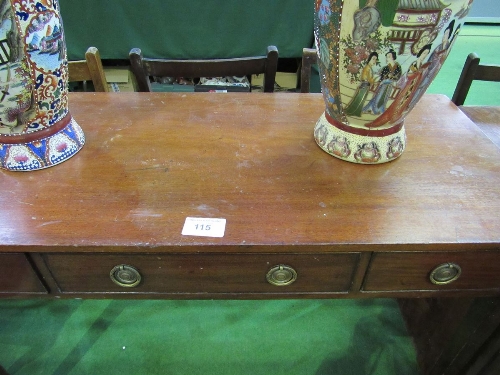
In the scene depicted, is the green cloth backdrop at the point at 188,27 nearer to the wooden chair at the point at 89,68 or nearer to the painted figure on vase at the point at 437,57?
the wooden chair at the point at 89,68

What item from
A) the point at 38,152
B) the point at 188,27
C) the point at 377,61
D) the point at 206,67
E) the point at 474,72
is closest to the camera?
the point at 377,61

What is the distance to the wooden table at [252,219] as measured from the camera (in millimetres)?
493

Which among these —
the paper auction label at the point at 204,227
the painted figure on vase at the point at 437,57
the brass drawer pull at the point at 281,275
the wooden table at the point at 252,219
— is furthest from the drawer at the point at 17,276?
the painted figure on vase at the point at 437,57

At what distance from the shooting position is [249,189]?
1.88ft

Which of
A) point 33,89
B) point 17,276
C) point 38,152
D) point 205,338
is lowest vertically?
point 205,338

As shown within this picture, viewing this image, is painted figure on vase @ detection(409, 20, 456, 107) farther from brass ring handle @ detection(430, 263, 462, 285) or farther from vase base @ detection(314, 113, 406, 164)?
brass ring handle @ detection(430, 263, 462, 285)

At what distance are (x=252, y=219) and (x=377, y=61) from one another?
0.26 m

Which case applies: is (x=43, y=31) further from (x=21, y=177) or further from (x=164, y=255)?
(x=164, y=255)

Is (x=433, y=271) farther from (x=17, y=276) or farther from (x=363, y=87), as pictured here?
(x=17, y=276)

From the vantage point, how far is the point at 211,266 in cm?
53

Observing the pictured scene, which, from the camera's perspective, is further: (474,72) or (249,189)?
(474,72)

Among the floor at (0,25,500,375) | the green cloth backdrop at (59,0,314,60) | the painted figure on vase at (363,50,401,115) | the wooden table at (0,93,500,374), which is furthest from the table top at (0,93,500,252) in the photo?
the green cloth backdrop at (59,0,314,60)

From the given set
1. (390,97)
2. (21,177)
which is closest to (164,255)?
(21,177)

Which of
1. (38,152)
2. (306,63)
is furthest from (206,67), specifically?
(38,152)
